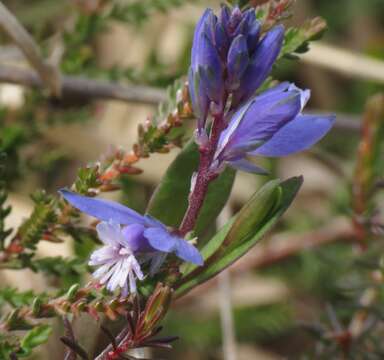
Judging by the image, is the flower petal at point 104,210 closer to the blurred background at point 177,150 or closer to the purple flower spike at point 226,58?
the purple flower spike at point 226,58

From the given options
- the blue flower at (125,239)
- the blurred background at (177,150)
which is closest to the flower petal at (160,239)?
the blue flower at (125,239)

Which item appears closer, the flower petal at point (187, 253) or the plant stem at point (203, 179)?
the flower petal at point (187, 253)

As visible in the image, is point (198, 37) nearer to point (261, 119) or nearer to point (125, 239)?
point (261, 119)

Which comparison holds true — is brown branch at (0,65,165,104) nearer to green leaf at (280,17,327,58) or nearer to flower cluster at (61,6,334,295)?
green leaf at (280,17,327,58)

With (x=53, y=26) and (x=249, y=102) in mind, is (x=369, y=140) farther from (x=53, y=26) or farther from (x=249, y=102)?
(x=53, y=26)

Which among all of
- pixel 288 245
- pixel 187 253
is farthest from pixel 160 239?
pixel 288 245

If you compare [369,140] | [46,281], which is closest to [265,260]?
[369,140]

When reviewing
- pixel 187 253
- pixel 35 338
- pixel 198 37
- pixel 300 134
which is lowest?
pixel 35 338
